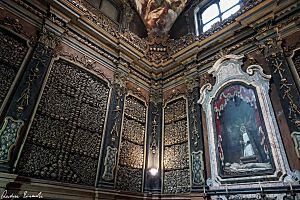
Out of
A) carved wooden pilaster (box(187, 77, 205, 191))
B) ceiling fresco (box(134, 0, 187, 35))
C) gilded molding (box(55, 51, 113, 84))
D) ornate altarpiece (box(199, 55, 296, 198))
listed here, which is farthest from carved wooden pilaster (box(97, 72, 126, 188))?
ceiling fresco (box(134, 0, 187, 35))

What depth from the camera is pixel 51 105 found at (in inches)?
177

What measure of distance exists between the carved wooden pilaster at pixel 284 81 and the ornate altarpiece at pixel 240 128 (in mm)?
254

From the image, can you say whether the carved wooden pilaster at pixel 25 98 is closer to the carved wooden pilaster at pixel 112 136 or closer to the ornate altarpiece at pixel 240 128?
the carved wooden pilaster at pixel 112 136

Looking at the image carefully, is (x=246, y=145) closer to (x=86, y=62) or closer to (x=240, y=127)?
(x=240, y=127)

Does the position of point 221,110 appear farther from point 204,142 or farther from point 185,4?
point 185,4

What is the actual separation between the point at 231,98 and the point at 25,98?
482 centimetres

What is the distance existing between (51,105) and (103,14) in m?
3.81

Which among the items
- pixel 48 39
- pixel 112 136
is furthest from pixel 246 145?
pixel 48 39

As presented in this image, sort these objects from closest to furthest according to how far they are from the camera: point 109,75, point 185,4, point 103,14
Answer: point 109,75 < point 103,14 < point 185,4

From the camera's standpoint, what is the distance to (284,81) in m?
4.43

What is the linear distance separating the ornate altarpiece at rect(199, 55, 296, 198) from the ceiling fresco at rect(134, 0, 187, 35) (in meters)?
3.28

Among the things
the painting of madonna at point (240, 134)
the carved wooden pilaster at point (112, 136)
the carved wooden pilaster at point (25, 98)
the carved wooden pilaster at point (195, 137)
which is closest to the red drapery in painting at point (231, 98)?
the painting of madonna at point (240, 134)

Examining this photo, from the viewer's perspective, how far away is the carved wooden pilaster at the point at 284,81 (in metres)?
4.10

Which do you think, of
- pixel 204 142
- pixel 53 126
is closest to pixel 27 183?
pixel 53 126
